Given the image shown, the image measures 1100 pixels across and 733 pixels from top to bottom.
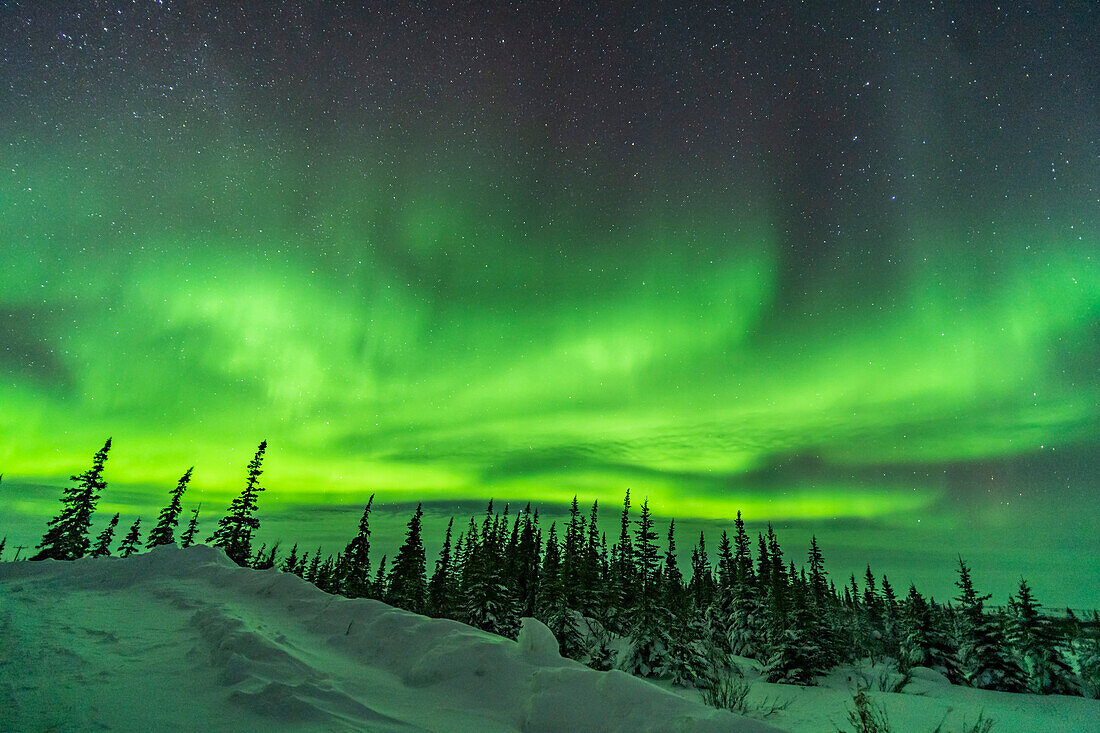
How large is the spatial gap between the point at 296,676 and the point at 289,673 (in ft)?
0.39

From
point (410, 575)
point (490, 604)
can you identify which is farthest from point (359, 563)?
point (490, 604)

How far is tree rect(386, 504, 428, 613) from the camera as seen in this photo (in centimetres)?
4431

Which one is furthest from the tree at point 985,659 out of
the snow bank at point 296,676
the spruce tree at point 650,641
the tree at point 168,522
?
the tree at point 168,522

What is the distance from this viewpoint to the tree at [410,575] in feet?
145

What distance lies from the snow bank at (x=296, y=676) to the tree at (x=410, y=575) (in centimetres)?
3515

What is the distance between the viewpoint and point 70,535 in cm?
4138

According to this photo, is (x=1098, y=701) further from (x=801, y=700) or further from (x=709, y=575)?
(x=709, y=575)

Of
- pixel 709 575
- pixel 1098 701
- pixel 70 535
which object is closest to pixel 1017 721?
pixel 1098 701

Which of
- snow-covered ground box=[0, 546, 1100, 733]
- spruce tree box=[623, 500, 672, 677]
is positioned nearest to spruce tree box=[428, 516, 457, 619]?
spruce tree box=[623, 500, 672, 677]

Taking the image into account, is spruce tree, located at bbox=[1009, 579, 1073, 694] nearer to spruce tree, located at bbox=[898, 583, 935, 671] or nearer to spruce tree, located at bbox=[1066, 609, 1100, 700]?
spruce tree, located at bbox=[1066, 609, 1100, 700]

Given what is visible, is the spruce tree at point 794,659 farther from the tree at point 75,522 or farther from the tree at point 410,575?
the tree at point 75,522

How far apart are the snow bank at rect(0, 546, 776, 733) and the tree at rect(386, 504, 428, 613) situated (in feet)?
115

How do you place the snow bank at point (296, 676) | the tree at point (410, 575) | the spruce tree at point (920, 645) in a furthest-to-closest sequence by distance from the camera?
the tree at point (410, 575) → the spruce tree at point (920, 645) → the snow bank at point (296, 676)

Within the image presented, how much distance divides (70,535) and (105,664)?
50.7 metres
